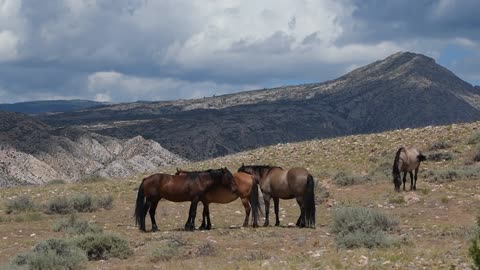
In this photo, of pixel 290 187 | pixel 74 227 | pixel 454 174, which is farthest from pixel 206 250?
pixel 454 174

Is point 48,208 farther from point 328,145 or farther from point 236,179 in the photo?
point 328,145

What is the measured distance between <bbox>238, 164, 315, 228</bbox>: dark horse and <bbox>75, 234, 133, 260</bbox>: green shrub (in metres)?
5.06

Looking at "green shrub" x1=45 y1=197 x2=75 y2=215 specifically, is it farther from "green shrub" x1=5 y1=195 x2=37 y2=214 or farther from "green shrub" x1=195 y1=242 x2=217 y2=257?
"green shrub" x1=195 y1=242 x2=217 y2=257

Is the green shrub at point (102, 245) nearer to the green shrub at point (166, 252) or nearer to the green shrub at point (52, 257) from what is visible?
the green shrub at point (52, 257)

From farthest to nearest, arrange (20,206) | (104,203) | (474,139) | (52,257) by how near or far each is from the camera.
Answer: (474,139) → (104,203) → (20,206) → (52,257)

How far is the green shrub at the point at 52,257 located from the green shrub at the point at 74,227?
2.92m

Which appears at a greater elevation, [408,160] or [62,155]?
[408,160]

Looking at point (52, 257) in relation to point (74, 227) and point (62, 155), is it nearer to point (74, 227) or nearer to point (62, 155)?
point (74, 227)

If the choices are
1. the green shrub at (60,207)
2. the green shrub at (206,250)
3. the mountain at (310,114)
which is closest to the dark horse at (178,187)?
the green shrub at (206,250)

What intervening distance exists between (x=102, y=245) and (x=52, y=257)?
1752 mm

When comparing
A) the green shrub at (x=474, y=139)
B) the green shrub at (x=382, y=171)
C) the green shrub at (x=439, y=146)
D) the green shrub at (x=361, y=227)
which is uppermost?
the green shrub at (x=474, y=139)

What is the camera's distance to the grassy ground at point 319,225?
1191cm

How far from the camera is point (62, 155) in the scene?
52.8 m

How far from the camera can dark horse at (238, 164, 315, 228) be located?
1748cm
